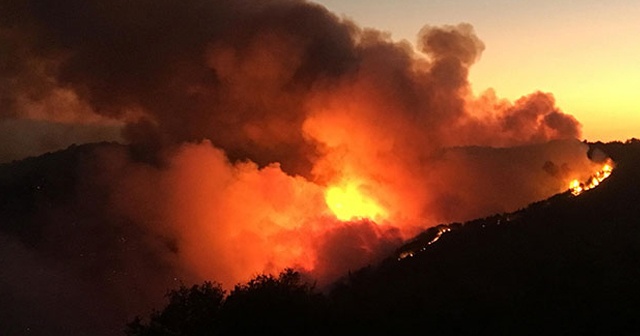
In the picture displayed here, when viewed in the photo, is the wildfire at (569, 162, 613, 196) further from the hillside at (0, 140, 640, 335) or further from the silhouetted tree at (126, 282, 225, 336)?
the silhouetted tree at (126, 282, 225, 336)

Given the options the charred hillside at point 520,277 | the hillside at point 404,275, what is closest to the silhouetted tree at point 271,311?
the hillside at point 404,275

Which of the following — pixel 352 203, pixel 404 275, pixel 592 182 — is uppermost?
pixel 592 182

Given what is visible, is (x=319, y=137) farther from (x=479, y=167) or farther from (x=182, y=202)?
(x=479, y=167)

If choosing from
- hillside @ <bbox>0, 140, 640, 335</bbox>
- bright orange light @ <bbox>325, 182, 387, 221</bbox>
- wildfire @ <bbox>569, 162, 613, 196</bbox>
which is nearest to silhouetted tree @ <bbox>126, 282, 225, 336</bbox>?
hillside @ <bbox>0, 140, 640, 335</bbox>

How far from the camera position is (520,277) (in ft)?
184

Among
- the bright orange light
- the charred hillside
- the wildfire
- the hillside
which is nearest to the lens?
the hillside

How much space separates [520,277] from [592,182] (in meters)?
37.7

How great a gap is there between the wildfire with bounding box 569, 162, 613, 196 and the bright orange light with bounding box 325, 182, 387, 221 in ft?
80.7

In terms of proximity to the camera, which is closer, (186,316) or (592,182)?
(186,316)

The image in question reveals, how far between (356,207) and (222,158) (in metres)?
18.3

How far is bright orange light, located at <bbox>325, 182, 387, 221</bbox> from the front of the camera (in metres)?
76.1

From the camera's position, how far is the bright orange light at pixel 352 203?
76.1 meters

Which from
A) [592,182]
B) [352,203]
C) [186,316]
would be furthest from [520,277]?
[592,182]

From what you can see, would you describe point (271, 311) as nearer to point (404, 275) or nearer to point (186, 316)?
point (186, 316)
